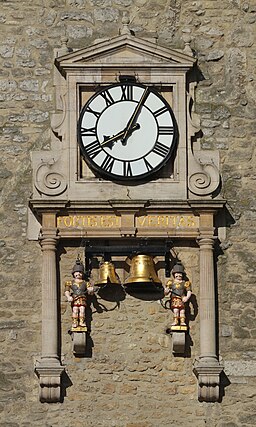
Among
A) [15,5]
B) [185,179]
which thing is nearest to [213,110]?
[185,179]

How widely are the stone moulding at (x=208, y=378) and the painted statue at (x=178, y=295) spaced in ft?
1.57

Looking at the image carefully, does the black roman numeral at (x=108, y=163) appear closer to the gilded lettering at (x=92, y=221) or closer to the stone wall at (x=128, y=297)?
the gilded lettering at (x=92, y=221)

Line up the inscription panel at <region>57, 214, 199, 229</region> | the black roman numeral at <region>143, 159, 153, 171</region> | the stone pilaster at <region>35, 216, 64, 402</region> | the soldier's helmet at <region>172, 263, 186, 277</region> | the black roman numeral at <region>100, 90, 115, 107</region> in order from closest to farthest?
the stone pilaster at <region>35, 216, 64, 402</region> → the soldier's helmet at <region>172, 263, 186, 277</region> → the inscription panel at <region>57, 214, 199, 229</region> → the black roman numeral at <region>143, 159, 153, 171</region> → the black roman numeral at <region>100, 90, 115, 107</region>

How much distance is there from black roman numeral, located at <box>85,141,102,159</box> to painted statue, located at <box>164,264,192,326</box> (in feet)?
4.64

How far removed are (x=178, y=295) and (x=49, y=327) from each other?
1330 mm

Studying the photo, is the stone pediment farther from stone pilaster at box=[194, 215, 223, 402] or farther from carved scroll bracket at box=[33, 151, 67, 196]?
stone pilaster at box=[194, 215, 223, 402]

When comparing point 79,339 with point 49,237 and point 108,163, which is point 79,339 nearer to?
point 49,237

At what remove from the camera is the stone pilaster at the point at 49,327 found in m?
22.2

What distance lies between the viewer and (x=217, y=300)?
22.6m

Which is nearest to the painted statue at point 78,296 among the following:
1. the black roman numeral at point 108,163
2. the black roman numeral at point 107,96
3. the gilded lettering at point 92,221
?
the gilded lettering at point 92,221

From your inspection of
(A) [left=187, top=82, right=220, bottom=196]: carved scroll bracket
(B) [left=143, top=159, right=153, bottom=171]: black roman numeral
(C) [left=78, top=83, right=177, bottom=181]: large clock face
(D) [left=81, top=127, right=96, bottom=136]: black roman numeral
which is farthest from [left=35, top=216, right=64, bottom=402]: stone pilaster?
(A) [left=187, top=82, right=220, bottom=196]: carved scroll bracket

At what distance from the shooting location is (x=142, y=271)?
22406 mm

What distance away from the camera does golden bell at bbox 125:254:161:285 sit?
73.4ft

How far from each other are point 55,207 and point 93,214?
39 cm
